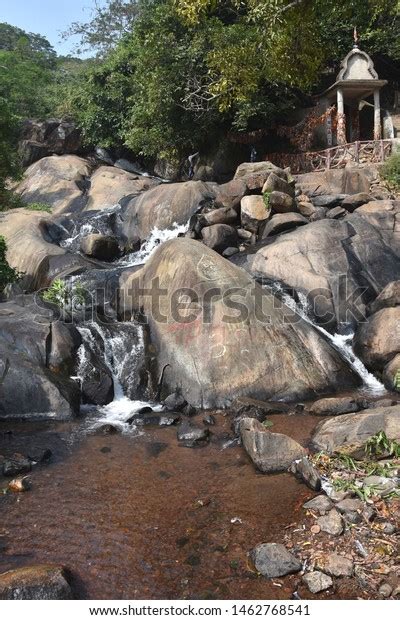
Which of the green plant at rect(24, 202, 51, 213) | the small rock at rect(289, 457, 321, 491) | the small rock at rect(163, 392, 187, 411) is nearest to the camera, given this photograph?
the small rock at rect(289, 457, 321, 491)

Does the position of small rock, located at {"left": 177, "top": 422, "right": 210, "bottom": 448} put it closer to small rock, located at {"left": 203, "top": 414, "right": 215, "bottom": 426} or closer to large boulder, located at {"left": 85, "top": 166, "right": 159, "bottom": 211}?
small rock, located at {"left": 203, "top": 414, "right": 215, "bottom": 426}

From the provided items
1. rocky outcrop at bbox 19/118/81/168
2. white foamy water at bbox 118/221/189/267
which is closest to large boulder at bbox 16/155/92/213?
rocky outcrop at bbox 19/118/81/168

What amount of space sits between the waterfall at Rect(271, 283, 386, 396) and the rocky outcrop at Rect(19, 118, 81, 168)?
2093cm

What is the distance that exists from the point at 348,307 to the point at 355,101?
19.6 metres

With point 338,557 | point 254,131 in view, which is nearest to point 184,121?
point 254,131

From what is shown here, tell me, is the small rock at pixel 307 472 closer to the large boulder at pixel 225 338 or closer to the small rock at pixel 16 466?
the large boulder at pixel 225 338

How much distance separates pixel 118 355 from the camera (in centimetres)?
1178

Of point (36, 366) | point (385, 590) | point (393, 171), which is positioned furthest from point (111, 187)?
point (385, 590)

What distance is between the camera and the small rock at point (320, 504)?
600 cm

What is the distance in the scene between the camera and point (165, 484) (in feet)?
23.8

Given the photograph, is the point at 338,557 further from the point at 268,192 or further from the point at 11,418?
the point at 268,192

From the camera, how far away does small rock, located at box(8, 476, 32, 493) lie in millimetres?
7000

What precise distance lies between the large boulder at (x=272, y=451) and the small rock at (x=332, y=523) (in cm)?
157

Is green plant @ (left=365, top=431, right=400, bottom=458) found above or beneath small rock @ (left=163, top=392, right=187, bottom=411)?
above
